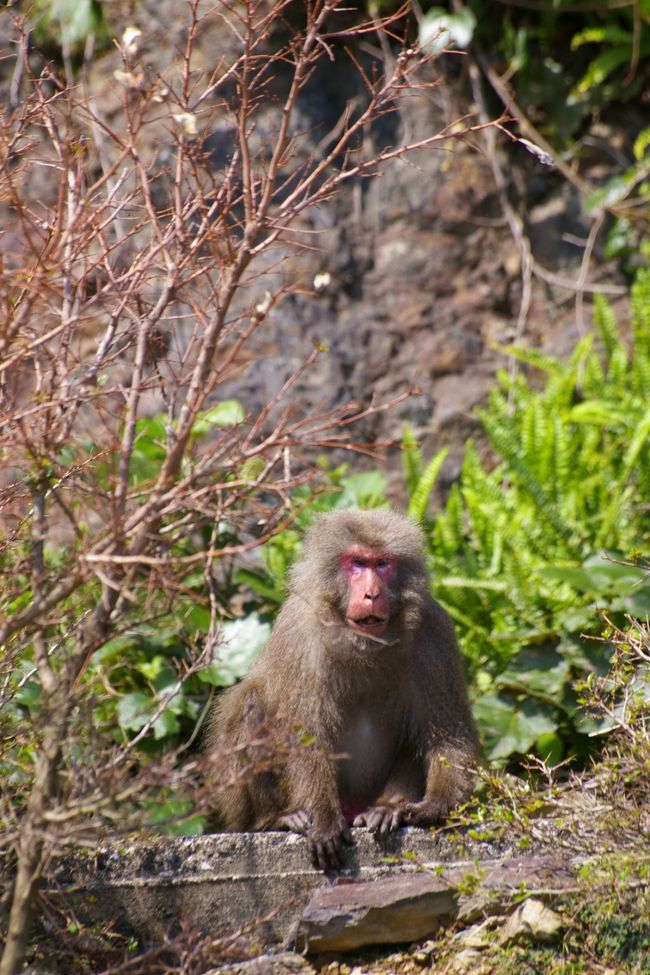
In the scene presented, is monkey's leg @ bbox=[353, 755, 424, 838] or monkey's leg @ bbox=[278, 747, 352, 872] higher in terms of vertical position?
monkey's leg @ bbox=[278, 747, 352, 872]

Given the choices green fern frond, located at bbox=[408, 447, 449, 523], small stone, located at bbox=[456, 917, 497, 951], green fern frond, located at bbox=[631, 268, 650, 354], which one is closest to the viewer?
small stone, located at bbox=[456, 917, 497, 951]

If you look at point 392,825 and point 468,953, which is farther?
point 392,825

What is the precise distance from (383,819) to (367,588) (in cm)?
88

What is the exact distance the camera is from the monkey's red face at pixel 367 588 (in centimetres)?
441

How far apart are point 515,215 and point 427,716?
197 inches

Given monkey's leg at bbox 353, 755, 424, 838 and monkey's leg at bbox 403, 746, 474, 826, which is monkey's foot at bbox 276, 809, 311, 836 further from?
monkey's leg at bbox 403, 746, 474, 826

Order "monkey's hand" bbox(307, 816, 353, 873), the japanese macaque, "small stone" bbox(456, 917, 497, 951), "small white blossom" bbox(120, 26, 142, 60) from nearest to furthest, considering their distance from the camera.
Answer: "small white blossom" bbox(120, 26, 142, 60), "small stone" bbox(456, 917, 497, 951), "monkey's hand" bbox(307, 816, 353, 873), the japanese macaque

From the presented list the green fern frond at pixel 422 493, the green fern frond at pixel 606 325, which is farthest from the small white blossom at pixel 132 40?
the green fern frond at pixel 606 325

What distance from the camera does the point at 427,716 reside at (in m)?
4.62

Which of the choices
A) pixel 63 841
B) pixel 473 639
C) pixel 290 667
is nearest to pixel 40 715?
pixel 63 841

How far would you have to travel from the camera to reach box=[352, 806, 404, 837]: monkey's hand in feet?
14.1

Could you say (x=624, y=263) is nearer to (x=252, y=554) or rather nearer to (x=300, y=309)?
(x=300, y=309)

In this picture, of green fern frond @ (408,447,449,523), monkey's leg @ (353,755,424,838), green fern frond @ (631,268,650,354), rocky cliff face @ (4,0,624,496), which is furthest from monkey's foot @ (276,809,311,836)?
green fern frond @ (631,268,650,354)

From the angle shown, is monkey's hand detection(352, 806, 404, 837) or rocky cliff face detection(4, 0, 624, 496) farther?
rocky cliff face detection(4, 0, 624, 496)
